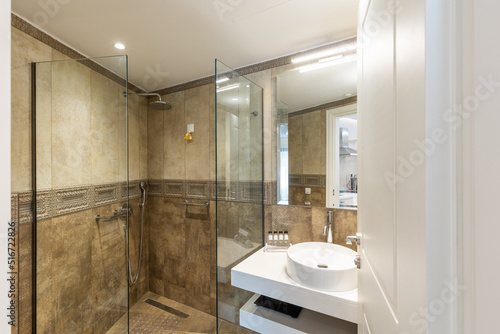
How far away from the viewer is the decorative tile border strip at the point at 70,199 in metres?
1.42

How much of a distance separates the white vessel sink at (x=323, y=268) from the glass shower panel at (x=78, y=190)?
124 cm

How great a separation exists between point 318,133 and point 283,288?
45.0 inches

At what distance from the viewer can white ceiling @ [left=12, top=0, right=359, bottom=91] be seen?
1.29 meters

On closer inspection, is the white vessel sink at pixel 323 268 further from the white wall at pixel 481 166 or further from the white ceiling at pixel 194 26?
the white ceiling at pixel 194 26

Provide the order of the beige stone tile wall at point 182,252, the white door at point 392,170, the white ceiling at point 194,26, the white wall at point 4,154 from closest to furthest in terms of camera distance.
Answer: the white wall at point 4,154, the white door at point 392,170, the white ceiling at point 194,26, the beige stone tile wall at point 182,252

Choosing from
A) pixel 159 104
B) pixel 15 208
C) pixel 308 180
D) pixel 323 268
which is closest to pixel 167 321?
pixel 15 208

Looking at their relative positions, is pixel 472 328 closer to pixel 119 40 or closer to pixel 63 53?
pixel 119 40

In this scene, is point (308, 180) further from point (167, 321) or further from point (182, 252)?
point (167, 321)

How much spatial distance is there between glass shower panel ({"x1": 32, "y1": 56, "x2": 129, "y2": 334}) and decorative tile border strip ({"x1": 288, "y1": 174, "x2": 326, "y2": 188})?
1306 mm

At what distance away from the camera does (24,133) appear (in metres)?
1.38

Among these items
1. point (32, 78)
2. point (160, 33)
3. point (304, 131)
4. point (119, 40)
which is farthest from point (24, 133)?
point (304, 131)

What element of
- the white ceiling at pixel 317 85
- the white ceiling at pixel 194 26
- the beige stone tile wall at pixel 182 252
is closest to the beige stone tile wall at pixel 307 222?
the beige stone tile wall at pixel 182 252

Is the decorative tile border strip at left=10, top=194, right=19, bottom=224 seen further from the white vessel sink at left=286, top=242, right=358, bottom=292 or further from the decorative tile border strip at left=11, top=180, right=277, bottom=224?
the white vessel sink at left=286, top=242, right=358, bottom=292

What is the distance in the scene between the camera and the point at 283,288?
4.27 feet
